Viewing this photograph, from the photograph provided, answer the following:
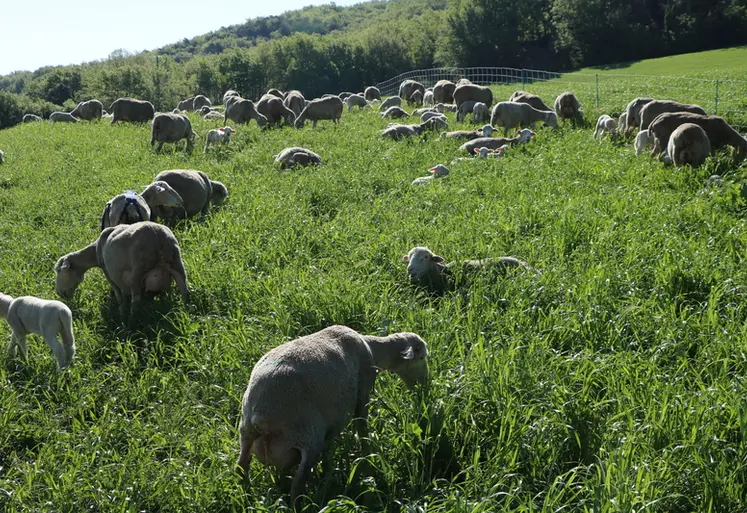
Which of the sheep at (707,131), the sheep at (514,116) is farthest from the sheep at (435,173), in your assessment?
the sheep at (514,116)

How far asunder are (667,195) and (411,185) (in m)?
3.97

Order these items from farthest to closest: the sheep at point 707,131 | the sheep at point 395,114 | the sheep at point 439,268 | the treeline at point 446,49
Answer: the treeline at point 446,49
the sheep at point 395,114
the sheep at point 707,131
the sheep at point 439,268

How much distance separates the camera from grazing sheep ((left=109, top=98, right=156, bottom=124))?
24625 mm

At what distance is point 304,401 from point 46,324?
10.2ft

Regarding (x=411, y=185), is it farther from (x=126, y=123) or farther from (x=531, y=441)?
(x=126, y=123)

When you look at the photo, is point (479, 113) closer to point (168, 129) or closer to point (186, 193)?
point (168, 129)

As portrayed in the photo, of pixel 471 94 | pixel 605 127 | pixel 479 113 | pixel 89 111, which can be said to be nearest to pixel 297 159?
pixel 605 127

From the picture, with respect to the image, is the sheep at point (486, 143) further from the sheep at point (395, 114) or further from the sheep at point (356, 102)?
the sheep at point (356, 102)

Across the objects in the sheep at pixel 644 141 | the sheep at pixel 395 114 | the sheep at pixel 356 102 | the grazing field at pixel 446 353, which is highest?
the sheep at pixel 356 102

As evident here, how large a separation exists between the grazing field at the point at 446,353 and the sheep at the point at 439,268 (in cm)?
18

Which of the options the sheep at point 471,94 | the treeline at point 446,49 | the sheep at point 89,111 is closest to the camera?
the sheep at point 471,94

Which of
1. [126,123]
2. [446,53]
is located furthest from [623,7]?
[126,123]

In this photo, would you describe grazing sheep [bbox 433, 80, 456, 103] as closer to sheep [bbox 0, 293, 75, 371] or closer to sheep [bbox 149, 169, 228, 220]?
sheep [bbox 149, 169, 228, 220]

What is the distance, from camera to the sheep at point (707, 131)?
36.0ft
